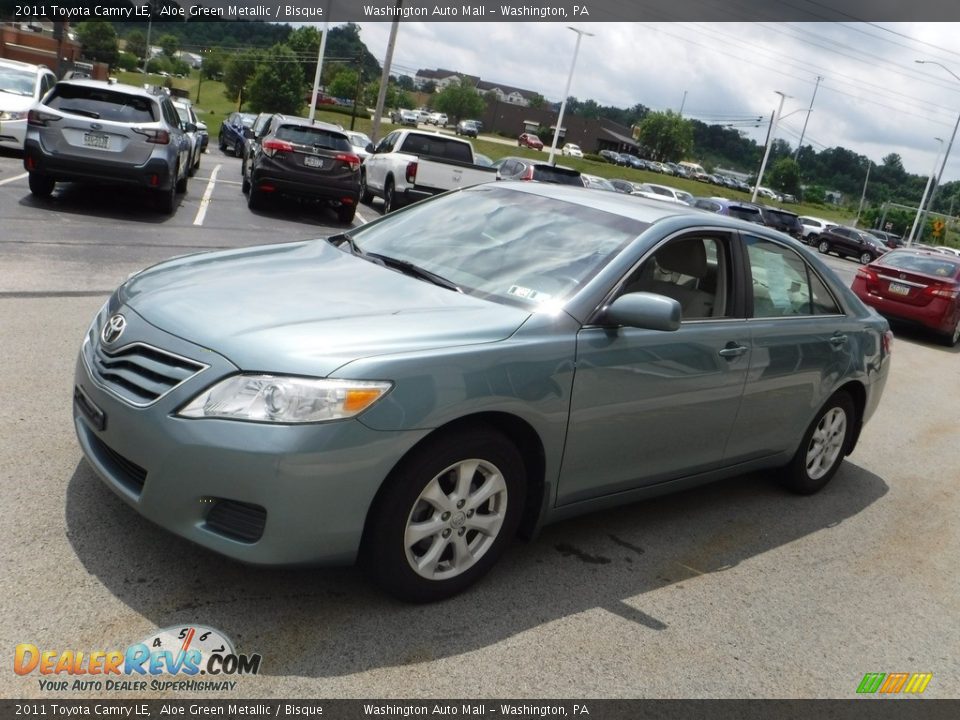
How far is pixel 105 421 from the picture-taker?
3.31m

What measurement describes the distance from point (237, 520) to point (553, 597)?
1375 mm

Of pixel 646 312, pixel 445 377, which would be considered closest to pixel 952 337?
pixel 646 312

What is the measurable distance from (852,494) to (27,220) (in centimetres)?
928

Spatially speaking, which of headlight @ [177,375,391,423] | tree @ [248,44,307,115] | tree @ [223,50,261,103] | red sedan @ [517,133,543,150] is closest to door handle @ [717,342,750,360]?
headlight @ [177,375,391,423]

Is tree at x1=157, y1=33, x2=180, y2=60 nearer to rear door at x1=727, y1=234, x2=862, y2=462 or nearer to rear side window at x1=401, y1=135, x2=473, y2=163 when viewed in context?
rear side window at x1=401, y1=135, x2=473, y2=163

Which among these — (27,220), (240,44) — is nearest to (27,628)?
(27,220)

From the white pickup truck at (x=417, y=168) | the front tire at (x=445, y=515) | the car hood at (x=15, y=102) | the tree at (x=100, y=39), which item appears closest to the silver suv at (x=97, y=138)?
the car hood at (x=15, y=102)

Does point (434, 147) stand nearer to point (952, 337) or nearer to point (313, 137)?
point (313, 137)

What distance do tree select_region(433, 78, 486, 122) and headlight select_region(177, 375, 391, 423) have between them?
126219 millimetres

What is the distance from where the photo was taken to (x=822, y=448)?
557 cm

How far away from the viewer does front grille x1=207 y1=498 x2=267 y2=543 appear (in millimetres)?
3041

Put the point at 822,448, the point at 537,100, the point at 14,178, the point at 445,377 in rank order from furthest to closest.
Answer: the point at 537,100
the point at 14,178
the point at 822,448
the point at 445,377

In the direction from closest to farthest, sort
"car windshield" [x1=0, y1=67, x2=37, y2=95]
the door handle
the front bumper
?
the front bumper
the door handle
"car windshield" [x1=0, y1=67, x2=37, y2=95]
